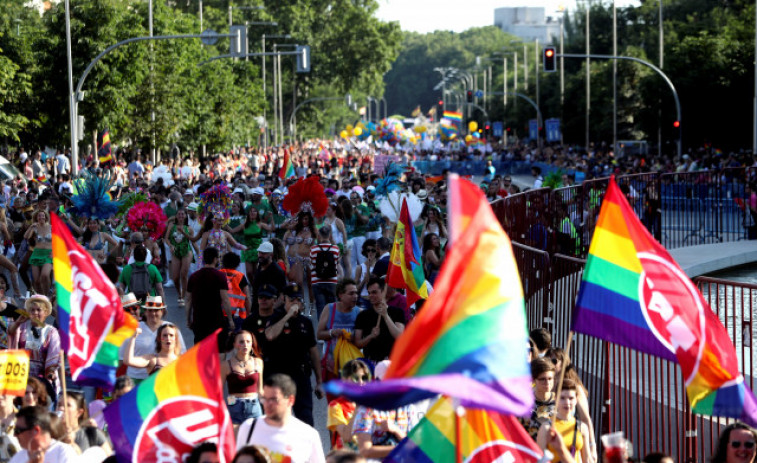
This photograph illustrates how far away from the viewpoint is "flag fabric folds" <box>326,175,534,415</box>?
16.5 feet

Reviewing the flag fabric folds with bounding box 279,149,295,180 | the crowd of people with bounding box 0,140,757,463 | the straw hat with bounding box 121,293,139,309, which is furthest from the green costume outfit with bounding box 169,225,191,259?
the flag fabric folds with bounding box 279,149,295,180

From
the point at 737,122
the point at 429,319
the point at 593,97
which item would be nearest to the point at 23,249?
the point at 429,319

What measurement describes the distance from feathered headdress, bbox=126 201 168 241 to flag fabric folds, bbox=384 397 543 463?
10416 mm

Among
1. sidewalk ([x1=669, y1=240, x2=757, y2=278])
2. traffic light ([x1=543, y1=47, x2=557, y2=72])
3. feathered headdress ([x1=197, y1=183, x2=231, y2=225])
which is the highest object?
traffic light ([x1=543, y1=47, x2=557, y2=72])

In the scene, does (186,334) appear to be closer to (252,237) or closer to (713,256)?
(252,237)

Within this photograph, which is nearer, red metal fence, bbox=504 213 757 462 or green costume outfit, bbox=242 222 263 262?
red metal fence, bbox=504 213 757 462

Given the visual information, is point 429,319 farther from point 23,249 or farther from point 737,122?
point 737,122

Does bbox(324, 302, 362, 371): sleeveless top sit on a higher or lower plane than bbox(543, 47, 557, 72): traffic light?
lower

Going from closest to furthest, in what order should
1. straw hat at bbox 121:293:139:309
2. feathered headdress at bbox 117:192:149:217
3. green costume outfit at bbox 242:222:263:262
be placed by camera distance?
straw hat at bbox 121:293:139:309, green costume outfit at bbox 242:222:263:262, feathered headdress at bbox 117:192:149:217

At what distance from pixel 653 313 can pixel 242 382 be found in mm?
3126

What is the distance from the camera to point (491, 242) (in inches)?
205

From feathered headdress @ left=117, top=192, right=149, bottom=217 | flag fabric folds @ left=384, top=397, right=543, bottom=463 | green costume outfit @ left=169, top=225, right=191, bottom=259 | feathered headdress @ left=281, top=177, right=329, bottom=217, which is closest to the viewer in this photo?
flag fabric folds @ left=384, top=397, right=543, bottom=463

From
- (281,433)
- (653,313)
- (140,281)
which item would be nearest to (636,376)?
(653,313)

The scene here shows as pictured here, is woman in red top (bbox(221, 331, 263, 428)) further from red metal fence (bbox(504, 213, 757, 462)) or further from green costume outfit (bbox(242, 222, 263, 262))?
green costume outfit (bbox(242, 222, 263, 262))
